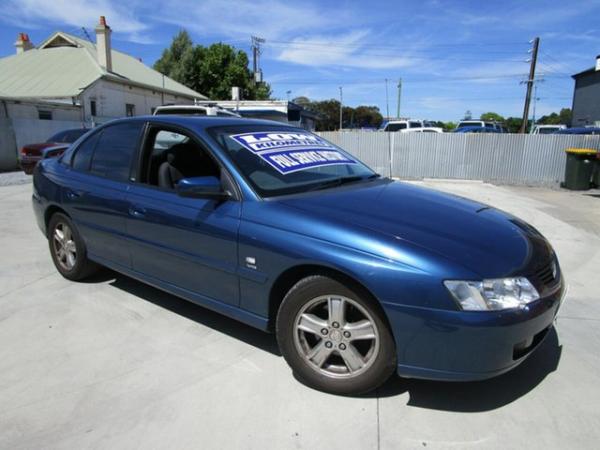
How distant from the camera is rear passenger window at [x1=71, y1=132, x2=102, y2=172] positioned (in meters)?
4.21

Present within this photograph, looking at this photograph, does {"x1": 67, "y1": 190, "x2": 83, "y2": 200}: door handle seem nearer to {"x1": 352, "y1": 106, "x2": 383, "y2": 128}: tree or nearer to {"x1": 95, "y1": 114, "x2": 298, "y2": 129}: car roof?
{"x1": 95, "y1": 114, "x2": 298, "y2": 129}: car roof

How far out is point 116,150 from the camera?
394 cm

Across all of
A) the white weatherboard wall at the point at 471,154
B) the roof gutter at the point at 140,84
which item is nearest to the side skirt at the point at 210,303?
the white weatherboard wall at the point at 471,154

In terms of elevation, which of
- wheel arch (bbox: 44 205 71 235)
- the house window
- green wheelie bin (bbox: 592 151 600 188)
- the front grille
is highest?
the house window

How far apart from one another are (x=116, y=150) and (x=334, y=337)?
8.27 ft

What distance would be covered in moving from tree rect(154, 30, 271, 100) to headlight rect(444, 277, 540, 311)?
38353 millimetres

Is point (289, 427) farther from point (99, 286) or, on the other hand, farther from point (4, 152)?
point (4, 152)

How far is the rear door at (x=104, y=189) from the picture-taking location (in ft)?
12.2

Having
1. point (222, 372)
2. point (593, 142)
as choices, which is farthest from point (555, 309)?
point (593, 142)

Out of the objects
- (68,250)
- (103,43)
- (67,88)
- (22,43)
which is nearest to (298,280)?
(68,250)

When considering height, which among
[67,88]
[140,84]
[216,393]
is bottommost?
[216,393]

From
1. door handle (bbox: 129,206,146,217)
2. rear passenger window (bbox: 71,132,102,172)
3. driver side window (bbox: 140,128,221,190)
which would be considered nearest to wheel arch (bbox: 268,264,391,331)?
driver side window (bbox: 140,128,221,190)

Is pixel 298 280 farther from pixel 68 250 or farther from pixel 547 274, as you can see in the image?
pixel 68 250

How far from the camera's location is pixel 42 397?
8.85 feet
